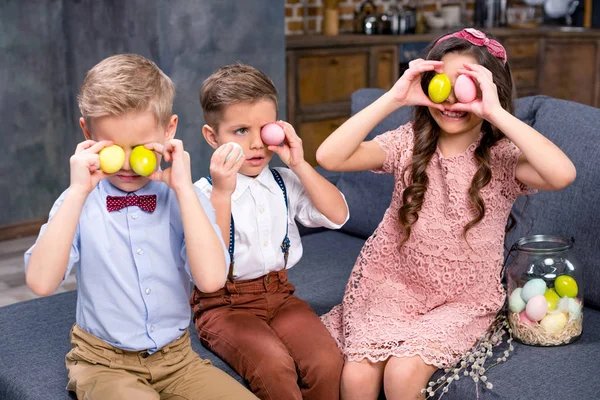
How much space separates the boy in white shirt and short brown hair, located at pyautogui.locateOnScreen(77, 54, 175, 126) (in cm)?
20

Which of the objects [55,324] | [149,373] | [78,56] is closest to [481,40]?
[149,373]

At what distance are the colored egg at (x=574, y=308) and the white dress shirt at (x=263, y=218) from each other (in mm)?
578

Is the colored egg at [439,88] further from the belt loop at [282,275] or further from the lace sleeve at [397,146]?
the belt loop at [282,275]

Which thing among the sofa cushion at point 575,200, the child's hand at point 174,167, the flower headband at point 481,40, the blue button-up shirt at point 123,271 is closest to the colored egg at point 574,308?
the sofa cushion at point 575,200

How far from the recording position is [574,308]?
1.96 m

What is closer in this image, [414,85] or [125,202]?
[125,202]

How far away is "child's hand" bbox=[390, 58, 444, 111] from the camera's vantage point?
1.91 meters

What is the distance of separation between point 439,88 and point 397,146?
0.91 ft

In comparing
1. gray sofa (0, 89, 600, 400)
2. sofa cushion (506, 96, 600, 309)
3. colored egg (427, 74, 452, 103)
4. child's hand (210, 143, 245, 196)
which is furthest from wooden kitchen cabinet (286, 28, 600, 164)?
child's hand (210, 143, 245, 196)

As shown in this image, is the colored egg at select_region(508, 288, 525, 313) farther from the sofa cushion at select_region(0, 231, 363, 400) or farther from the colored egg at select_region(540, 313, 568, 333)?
the sofa cushion at select_region(0, 231, 363, 400)

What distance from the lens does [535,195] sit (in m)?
2.28

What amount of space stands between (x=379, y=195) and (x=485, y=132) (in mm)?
669

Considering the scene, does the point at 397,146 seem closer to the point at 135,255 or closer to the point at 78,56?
the point at 135,255

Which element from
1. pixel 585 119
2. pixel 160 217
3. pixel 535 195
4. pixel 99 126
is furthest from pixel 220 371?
pixel 585 119
